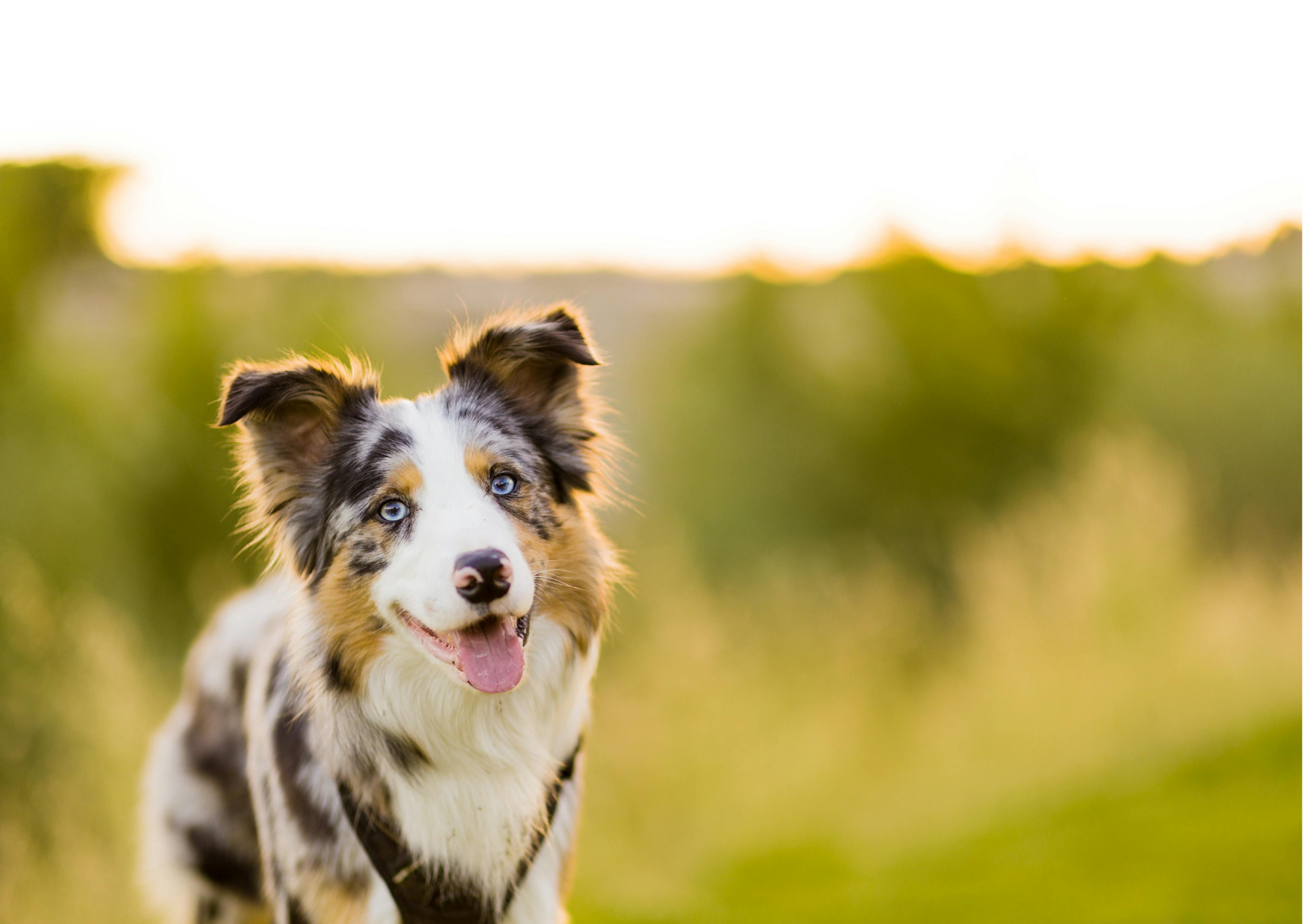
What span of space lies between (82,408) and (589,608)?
472 centimetres

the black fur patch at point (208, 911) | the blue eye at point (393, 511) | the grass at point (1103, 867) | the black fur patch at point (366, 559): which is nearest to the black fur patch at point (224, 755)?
the black fur patch at point (208, 911)

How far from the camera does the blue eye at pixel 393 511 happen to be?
2436mm

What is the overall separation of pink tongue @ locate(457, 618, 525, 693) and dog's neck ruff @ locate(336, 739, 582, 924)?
1.80 ft

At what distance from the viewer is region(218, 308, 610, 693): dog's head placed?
7.53 ft

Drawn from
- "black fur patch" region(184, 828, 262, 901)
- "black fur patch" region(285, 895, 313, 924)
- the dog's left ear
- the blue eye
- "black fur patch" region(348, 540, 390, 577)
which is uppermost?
the dog's left ear

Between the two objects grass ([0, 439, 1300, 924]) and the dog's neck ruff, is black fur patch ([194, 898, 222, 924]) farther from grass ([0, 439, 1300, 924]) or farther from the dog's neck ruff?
grass ([0, 439, 1300, 924])

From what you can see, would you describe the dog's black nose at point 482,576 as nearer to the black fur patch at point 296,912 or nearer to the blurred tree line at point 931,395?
the black fur patch at point 296,912

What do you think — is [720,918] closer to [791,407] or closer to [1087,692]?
[1087,692]

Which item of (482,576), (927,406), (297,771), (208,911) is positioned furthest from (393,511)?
(927,406)

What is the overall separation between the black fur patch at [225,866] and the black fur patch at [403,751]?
1.12 metres

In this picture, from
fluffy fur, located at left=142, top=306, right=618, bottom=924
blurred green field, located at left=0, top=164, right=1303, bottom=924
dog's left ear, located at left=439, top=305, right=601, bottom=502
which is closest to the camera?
fluffy fur, located at left=142, top=306, right=618, bottom=924

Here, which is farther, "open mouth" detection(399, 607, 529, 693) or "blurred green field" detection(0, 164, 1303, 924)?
Result: "blurred green field" detection(0, 164, 1303, 924)

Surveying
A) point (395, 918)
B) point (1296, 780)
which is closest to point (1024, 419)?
point (1296, 780)

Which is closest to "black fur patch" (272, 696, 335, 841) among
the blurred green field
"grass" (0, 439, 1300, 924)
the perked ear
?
the perked ear
